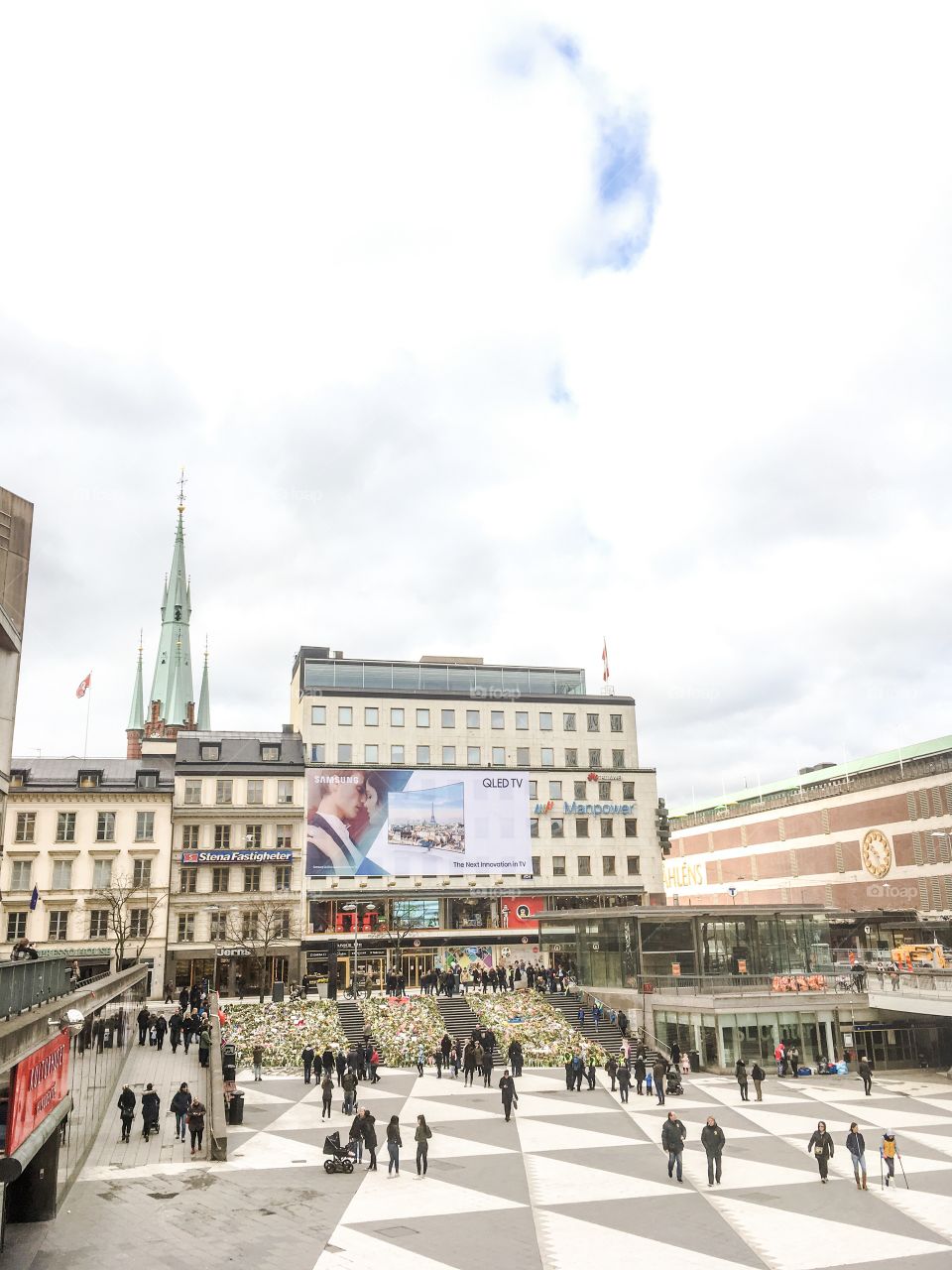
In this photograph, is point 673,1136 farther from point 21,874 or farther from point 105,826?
point 21,874

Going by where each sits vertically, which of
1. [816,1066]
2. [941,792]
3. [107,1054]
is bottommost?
[816,1066]

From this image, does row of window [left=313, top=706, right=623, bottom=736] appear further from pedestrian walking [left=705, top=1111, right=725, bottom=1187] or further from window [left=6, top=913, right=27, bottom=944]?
pedestrian walking [left=705, top=1111, right=725, bottom=1187]

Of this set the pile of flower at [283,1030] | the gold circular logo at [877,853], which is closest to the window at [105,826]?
the pile of flower at [283,1030]

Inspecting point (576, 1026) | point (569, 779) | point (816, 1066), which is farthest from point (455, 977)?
point (569, 779)

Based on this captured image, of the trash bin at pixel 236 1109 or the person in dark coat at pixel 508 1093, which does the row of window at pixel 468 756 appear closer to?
the trash bin at pixel 236 1109

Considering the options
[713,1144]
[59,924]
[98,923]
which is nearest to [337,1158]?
[713,1144]

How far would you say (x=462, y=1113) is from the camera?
33.4 m

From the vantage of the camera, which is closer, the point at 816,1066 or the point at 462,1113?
the point at 462,1113

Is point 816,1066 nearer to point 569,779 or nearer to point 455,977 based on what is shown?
point 455,977

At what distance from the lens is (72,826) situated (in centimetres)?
6372

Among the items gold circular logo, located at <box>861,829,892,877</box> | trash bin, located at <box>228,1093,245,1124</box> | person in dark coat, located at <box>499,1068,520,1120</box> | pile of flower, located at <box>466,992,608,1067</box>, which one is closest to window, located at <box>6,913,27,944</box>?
pile of flower, located at <box>466,992,608,1067</box>

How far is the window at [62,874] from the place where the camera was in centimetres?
6225

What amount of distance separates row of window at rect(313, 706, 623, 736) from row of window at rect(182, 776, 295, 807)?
19.7ft

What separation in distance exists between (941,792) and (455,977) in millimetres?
35203
